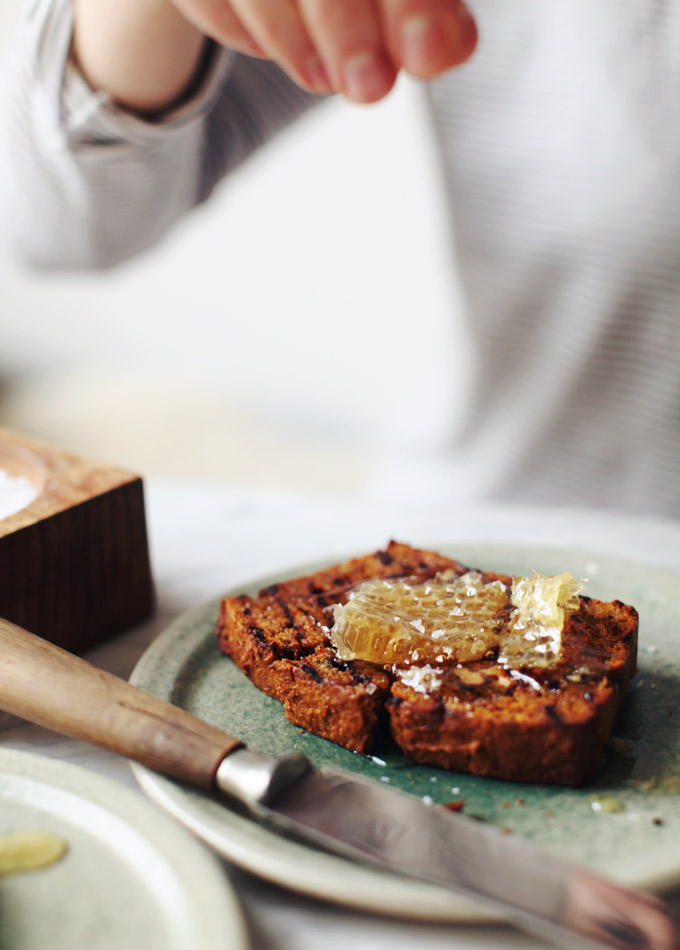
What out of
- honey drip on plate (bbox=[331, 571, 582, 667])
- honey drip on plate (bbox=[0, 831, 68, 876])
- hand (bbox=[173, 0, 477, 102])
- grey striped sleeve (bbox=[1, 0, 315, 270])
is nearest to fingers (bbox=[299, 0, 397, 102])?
hand (bbox=[173, 0, 477, 102])

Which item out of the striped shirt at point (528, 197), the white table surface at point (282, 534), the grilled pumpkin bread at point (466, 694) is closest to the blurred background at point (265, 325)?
the striped shirt at point (528, 197)

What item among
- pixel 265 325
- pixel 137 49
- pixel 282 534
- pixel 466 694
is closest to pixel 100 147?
pixel 137 49

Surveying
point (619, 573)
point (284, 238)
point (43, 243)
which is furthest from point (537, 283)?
point (284, 238)

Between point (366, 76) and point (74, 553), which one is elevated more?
point (366, 76)

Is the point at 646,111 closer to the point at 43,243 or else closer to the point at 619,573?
the point at 619,573

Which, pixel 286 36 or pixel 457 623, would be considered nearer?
pixel 286 36

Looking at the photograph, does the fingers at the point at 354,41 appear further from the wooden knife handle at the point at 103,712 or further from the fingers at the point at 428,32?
the wooden knife handle at the point at 103,712

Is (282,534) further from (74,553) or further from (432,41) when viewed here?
(432,41)
